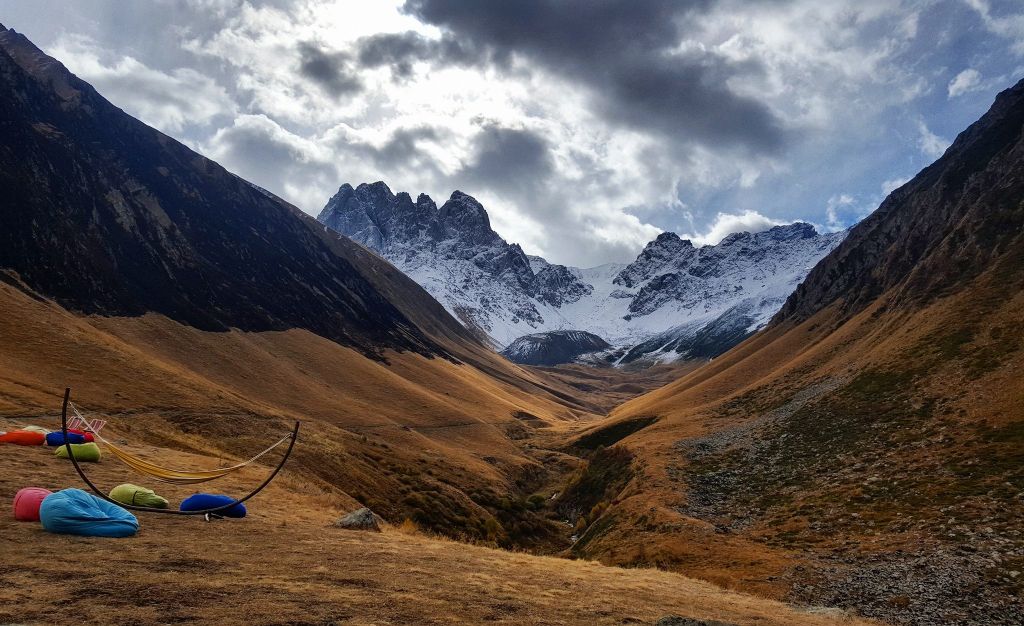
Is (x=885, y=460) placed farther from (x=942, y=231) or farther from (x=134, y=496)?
(x=942, y=231)

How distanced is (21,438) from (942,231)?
341 feet

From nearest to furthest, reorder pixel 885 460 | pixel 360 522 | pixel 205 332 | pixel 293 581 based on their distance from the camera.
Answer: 1. pixel 293 581
2. pixel 360 522
3. pixel 885 460
4. pixel 205 332

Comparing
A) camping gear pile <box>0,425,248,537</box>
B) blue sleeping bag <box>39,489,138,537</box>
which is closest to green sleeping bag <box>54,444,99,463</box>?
camping gear pile <box>0,425,248,537</box>

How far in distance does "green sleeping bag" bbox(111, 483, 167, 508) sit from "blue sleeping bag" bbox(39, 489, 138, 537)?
274cm

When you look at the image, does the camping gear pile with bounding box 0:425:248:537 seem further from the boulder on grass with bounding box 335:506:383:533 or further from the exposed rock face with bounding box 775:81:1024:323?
the exposed rock face with bounding box 775:81:1024:323

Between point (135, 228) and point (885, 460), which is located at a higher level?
point (135, 228)

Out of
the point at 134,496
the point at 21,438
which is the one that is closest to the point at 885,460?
the point at 134,496

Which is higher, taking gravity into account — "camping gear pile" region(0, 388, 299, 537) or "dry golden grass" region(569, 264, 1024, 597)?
"dry golden grass" region(569, 264, 1024, 597)

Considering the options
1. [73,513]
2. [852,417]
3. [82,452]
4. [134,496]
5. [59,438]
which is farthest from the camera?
[852,417]

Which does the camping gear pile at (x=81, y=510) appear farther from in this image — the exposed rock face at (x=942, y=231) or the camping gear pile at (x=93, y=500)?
the exposed rock face at (x=942, y=231)

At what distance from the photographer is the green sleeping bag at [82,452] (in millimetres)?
22422

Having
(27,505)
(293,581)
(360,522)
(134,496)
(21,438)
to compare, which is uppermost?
(293,581)

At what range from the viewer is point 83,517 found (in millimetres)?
13930

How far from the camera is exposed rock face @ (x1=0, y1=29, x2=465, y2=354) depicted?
6950 centimetres
